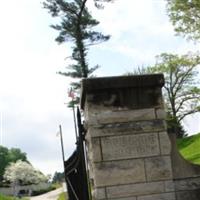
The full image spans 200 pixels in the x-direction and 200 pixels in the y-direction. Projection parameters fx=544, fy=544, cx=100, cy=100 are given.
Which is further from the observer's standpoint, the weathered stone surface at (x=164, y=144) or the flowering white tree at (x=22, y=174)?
the flowering white tree at (x=22, y=174)

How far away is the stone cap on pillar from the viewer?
533cm

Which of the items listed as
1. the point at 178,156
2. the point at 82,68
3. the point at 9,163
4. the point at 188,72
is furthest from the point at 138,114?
the point at 9,163

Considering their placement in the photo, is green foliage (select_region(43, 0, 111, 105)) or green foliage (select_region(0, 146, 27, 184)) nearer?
green foliage (select_region(43, 0, 111, 105))

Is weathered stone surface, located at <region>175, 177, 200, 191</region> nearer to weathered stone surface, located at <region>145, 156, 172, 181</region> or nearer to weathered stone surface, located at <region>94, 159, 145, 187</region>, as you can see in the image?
weathered stone surface, located at <region>145, 156, 172, 181</region>

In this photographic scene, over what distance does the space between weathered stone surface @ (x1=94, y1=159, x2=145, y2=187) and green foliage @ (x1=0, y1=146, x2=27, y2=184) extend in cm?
9876

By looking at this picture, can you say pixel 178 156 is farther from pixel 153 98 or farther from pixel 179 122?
pixel 179 122

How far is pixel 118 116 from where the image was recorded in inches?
210

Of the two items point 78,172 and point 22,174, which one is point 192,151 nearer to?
point 78,172

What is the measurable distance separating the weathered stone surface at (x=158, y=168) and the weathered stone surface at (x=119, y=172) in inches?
2.4

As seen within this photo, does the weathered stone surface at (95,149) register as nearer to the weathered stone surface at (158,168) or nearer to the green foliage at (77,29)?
the weathered stone surface at (158,168)

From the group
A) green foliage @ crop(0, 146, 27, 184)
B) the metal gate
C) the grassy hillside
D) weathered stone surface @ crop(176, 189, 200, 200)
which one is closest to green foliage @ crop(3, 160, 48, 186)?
green foliage @ crop(0, 146, 27, 184)

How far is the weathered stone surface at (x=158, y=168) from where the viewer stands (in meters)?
5.26

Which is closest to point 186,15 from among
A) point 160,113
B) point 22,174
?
point 160,113

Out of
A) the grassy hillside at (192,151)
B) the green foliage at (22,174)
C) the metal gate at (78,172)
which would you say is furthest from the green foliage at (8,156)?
the metal gate at (78,172)
